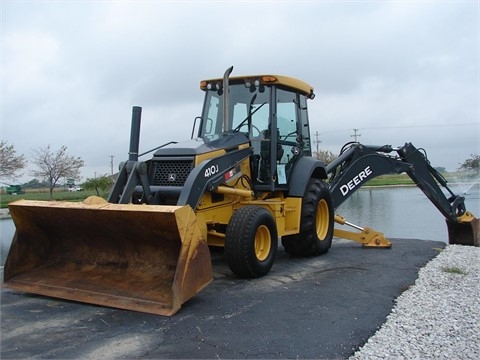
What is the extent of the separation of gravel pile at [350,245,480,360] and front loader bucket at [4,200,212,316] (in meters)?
1.91

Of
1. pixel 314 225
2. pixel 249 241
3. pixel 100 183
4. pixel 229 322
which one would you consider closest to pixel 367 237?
pixel 314 225

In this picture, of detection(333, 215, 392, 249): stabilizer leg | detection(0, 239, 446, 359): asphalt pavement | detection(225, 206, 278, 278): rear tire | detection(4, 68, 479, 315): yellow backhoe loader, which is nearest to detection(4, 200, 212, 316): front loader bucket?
detection(4, 68, 479, 315): yellow backhoe loader

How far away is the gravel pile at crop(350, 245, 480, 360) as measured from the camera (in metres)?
4.07

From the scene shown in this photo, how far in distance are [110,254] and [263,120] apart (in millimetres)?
3234

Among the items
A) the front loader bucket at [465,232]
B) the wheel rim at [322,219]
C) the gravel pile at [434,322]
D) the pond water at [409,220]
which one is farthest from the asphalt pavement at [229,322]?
the pond water at [409,220]

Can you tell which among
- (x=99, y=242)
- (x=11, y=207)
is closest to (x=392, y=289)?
(x=99, y=242)

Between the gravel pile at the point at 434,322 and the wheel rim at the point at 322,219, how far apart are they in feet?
6.32

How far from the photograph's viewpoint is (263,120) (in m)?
7.58

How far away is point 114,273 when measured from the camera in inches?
221

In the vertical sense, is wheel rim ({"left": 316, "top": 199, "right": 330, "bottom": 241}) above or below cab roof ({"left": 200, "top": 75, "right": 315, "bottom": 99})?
below

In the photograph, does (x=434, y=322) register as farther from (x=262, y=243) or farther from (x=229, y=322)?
(x=262, y=243)

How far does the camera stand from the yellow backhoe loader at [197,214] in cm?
513

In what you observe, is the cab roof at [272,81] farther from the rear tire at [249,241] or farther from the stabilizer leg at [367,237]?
the stabilizer leg at [367,237]

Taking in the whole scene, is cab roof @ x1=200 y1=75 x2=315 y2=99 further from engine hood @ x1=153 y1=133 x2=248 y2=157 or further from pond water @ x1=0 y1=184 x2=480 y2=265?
pond water @ x1=0 y1=184 x2=480 y2=265
